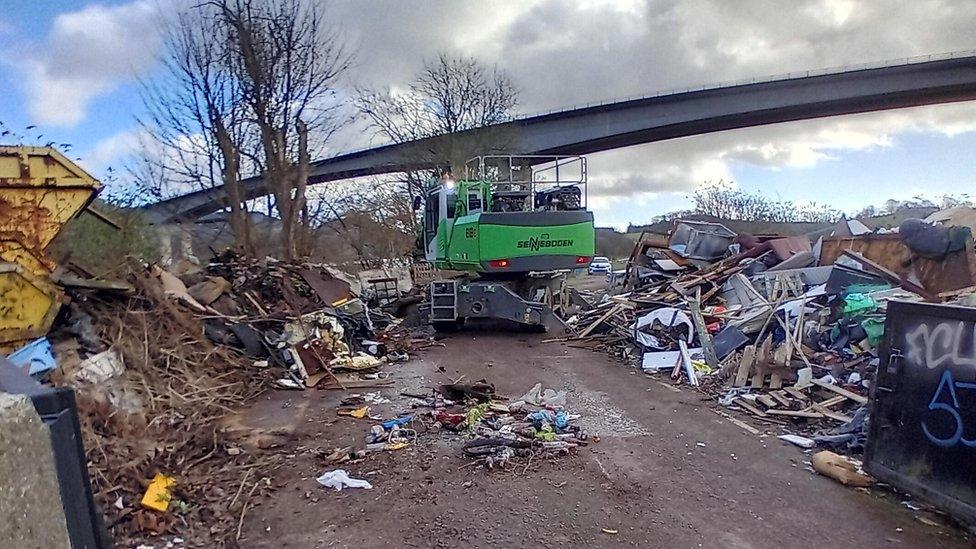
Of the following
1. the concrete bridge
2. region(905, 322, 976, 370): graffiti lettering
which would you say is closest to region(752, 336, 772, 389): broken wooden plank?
region(905, 322, 976, 370): graffiti lettering

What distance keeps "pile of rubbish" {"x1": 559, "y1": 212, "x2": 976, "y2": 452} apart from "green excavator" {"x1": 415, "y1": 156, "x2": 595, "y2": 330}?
1.25 meters

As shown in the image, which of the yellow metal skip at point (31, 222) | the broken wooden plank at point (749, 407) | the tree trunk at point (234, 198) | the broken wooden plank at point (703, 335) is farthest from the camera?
the tree trunk at point (234, 198)

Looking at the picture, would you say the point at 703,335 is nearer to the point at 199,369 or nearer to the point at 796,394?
the point at 796,394

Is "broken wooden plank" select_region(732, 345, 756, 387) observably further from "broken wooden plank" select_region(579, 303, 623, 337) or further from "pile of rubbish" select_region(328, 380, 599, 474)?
"broken wooden plank" select_region(579, 303, 623, 337)

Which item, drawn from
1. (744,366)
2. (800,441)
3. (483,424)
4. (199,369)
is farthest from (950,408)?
(199,369)

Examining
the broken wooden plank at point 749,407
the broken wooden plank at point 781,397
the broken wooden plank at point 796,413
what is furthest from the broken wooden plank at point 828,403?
the broken wooden plank at point 749,407

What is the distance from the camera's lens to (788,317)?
8359mm

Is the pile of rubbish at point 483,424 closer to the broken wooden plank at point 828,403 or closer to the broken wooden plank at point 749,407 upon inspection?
the broken wooden plank at point 749,407

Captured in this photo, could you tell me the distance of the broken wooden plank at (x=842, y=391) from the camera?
6070 millimetres

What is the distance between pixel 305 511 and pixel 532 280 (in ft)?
27.3

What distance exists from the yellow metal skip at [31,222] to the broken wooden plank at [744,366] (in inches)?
301

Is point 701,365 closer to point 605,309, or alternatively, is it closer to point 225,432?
Result: point 605,309

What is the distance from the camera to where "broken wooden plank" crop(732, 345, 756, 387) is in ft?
24.3

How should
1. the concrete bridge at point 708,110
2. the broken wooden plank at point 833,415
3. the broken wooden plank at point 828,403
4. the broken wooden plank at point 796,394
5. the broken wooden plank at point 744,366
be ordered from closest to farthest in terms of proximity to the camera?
1. the broken wooden plank at point 833,415
2. the broken wooden plank at point 828,403
3. the broken wooden plank at point 796,394
4. the broken wooden plank at point 744,366
5. the concrete bridge at point 708,110
